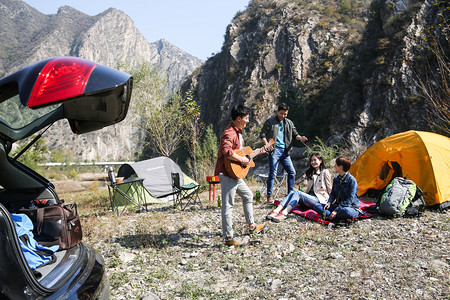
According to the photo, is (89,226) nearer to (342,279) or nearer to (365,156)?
(342,279)

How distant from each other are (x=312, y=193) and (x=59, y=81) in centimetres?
505

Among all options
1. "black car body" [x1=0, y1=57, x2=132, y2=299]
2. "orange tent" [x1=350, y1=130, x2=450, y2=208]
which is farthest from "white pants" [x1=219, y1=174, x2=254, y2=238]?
"orange tent" [x1=350, y1=130, x2=450, y2=208]

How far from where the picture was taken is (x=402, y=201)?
5.30m

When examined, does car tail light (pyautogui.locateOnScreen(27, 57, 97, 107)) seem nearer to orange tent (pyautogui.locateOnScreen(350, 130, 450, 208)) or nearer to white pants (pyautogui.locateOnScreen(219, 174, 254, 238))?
white pants (pyautogui.locateOnScreen(219, 174, 254, 238))

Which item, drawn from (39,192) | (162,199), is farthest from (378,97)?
(39,192)

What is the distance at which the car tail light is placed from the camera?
1.84 meters

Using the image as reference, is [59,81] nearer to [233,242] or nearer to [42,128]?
[42,128]

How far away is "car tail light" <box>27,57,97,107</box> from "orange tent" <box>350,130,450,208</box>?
6234 millimetres

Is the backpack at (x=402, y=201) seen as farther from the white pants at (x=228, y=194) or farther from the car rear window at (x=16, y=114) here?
the car rear window at (x=16, y=114)

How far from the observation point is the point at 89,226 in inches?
224

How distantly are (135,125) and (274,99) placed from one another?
25511mm

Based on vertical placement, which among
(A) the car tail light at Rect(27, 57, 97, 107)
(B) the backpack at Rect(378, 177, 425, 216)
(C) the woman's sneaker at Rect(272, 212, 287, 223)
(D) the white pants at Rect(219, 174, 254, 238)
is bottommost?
(C) the woman's sneaker at Rect(272, 212, 287, 223)

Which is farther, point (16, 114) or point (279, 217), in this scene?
point (279, 217)

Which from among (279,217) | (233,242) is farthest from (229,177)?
(279,217)
